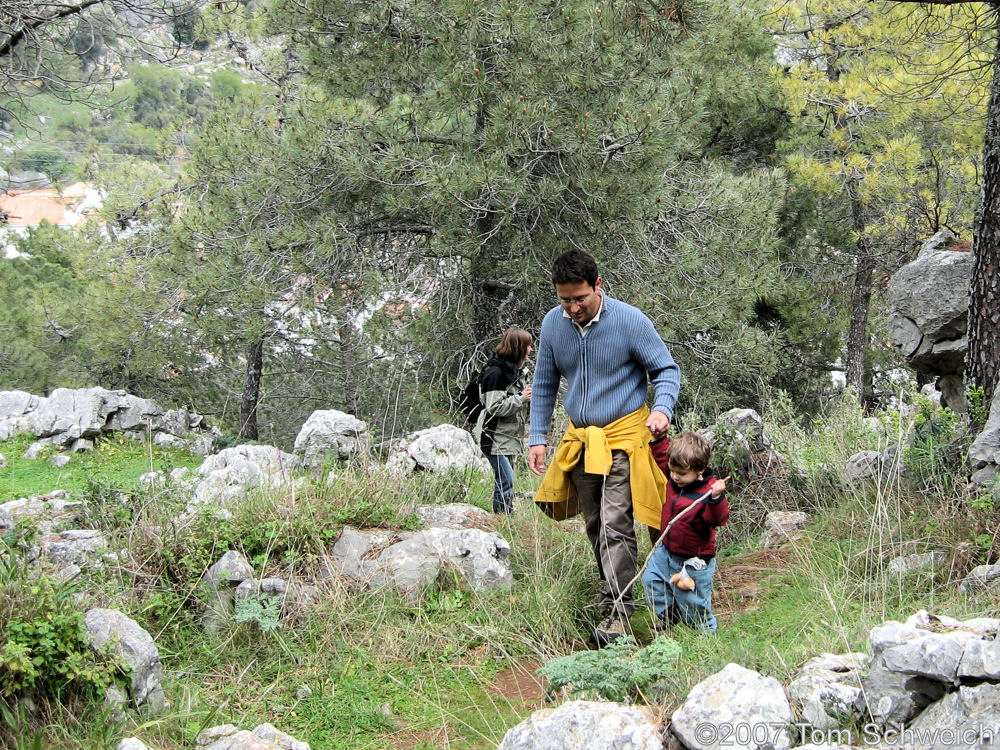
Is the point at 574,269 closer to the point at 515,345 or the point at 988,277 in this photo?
the point at 515,345

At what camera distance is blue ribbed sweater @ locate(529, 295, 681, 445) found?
13.3 feet

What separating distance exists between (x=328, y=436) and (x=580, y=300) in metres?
3.69

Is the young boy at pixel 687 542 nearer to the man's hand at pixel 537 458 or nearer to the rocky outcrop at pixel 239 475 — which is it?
the man's hand at pixel 537 458

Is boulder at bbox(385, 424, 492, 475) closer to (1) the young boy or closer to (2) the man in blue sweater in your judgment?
(2) the man in blue sweater

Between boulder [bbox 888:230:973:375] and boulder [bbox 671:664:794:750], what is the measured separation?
405 centimetres

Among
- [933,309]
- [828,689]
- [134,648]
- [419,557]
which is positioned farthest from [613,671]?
[933,309]

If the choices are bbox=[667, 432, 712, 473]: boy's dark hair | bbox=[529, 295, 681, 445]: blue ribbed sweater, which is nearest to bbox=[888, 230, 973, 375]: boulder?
bbox=[529, 295, 681, 445]: blue ribbed sweater

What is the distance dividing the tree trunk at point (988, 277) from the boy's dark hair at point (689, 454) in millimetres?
2206

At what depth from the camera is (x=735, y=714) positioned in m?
2.59

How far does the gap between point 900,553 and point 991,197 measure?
2.17m

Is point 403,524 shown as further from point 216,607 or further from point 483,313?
point 483,313

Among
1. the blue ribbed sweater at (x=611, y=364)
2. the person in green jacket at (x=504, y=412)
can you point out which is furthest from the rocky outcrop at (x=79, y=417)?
the blue ribbed sweater at (x=611, y=364)

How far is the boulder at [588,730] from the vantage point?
2.64 meters

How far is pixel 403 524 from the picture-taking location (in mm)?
5016
